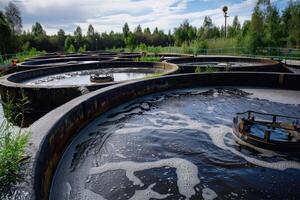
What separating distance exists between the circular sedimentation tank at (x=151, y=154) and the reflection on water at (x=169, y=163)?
1 centimetres

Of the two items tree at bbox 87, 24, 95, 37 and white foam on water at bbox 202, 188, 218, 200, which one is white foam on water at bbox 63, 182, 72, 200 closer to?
white foam on water at bbox 202, 188, 218, 200

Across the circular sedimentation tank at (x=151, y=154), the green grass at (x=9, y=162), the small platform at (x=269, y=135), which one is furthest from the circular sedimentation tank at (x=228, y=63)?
the green grass at (x=9, y=162)

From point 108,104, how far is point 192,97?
9.57 feet

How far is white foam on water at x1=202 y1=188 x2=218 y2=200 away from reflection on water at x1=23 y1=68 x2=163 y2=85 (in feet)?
28.2

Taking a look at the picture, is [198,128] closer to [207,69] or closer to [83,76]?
[207,69]

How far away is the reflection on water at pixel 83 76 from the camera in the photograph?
1144 cm

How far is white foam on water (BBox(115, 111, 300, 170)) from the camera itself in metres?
4.06

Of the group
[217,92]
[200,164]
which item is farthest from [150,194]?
[217,92]

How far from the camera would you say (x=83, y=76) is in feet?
42.1

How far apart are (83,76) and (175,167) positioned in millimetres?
9921

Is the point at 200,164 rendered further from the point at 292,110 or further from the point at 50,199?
the point at 292,110

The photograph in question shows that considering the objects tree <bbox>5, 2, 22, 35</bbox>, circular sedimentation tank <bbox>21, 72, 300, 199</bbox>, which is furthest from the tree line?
circular sedimentation tank <bbox>21, 72, 300, 199</bbox>

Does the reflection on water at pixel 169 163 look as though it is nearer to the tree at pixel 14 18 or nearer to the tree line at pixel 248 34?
the tree line at pixel 248 34

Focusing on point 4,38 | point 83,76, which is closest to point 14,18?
point 4,38
